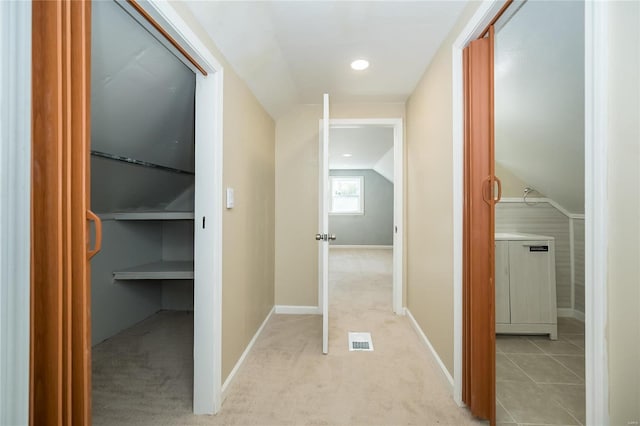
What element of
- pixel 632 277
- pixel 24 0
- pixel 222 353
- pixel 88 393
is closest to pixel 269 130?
pixel 222 353

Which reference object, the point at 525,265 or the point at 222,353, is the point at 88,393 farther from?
the point at 525,265

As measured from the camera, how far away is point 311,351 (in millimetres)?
2270

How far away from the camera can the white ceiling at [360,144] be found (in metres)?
4.55

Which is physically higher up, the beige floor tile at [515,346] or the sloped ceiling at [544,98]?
the sloped ceiling at [544,98]

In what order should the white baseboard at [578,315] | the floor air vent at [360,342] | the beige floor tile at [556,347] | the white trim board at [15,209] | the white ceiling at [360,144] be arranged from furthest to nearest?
1. the white ceiling at [360,144]
2. the white baseboard at [578,315]
3. the floor air vent at [360,342]
4. the beige floor tile at [556,347]
5. the white trim board at [15,209]

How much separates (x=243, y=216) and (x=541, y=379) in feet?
7.41

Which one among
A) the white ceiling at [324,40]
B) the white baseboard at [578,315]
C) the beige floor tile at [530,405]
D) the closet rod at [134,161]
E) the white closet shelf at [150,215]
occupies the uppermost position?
the white ceiling at [324,40]

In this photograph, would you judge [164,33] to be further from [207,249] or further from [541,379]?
[541,379]

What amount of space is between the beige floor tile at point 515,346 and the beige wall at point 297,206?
171 cm

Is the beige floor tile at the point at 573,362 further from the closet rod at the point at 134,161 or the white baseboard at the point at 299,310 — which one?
the closet rod at the point at 134,161

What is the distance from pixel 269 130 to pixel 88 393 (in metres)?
2.49

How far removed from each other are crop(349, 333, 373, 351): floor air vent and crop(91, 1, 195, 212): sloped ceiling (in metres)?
2.14

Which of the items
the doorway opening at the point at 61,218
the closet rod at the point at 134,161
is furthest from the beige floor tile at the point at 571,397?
the closet rod at the point at 134,161

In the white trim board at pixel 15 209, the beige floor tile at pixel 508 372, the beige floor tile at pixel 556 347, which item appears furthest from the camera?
the beige floor tile at pixel 556 347
